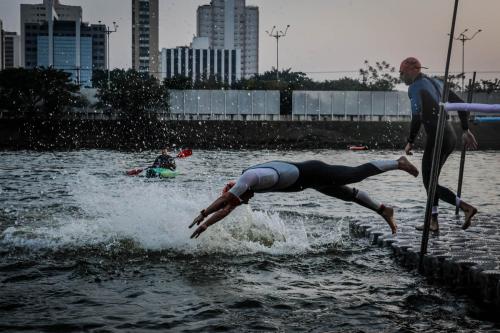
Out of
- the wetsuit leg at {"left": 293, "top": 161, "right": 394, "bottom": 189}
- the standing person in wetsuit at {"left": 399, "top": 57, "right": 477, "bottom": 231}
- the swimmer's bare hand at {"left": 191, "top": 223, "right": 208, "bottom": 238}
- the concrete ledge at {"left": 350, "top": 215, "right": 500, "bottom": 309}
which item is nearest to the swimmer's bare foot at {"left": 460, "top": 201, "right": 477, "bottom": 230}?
the standing person in wetsuit at {"left": 399, "top": 57, "right": 477, "bottom": 231}

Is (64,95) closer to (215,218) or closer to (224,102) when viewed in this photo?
(224,102)

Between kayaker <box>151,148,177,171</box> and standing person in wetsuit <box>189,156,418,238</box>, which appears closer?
standing person in wetsuit <box>189,156,418,238</box>

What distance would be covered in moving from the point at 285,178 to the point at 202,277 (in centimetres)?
175

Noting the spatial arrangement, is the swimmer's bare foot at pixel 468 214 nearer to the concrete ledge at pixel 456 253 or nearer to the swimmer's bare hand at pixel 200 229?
the concrete ledge at pixel 456 253

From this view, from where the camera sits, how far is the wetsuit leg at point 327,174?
9.16 meters

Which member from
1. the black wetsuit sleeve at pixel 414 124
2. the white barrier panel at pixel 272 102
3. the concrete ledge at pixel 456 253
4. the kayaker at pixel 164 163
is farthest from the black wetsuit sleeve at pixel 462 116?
the white barrier panel at pixel 272 102

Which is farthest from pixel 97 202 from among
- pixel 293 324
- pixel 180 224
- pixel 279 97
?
pixel 279 97

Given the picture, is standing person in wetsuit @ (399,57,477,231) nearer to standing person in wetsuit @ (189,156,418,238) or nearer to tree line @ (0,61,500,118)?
standing person in wetsuit @ (189,156,418,238)

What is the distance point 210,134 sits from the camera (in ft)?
254

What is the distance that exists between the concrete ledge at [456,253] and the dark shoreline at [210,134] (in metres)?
60.8

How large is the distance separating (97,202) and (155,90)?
217 feet

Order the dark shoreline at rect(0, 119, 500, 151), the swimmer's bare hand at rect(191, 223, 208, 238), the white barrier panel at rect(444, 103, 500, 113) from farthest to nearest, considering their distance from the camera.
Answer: the dark shoreline at rect(0, 119, 500, 151)
the swimmer's bare hand at rect(191, 223, 208, 238)
the white barrier panel at rect(444, 103, 500, 113)

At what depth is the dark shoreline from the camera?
72.1 metres

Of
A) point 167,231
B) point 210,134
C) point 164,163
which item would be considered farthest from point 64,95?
point 167,231
